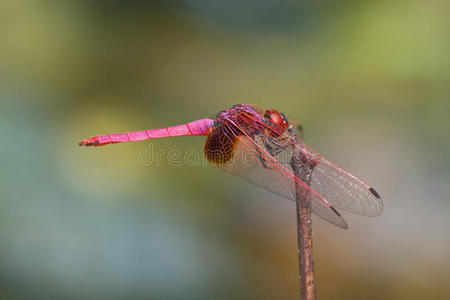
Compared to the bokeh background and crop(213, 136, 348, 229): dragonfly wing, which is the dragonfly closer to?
crop(213, 136, 348, 229): dragonfly wing

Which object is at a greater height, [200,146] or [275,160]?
[200,146]

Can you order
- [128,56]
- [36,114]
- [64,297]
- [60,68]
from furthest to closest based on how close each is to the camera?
[128,56] → [60,68] → [36,114] → [64,297]

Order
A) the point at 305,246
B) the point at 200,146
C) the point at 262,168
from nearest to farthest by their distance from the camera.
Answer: the point at 305,246 < the point at 262,168 < the point at 200,146

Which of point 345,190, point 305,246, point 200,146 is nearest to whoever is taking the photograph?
point 305,246

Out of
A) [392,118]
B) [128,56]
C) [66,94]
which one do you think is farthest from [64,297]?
[392,118]

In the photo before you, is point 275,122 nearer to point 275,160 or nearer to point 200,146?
point 275,160

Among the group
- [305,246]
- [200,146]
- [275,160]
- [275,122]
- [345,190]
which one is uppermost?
[200,146]

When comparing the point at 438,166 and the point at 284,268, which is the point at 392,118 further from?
the point at 284,268

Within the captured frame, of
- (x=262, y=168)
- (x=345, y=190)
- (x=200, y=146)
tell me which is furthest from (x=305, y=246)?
(x=200, y=146)
